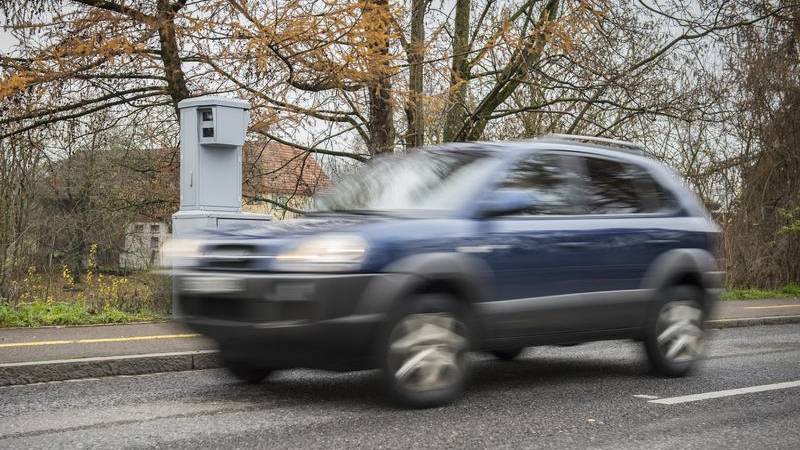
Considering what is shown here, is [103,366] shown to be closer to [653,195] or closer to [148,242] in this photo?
[653,195]

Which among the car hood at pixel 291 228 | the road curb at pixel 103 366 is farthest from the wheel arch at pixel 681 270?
the road curb at pixel 103 366

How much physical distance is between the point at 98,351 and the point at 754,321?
893 centimetres

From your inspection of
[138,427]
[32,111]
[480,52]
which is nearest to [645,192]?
[138,427]

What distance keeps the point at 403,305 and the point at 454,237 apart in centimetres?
58

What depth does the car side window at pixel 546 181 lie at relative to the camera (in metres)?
6.57

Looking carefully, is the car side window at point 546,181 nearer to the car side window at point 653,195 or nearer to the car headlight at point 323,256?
the car side window at point 653,195

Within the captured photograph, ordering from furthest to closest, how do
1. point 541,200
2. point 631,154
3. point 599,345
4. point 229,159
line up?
point 229,159, point 599,345, point 631,154, point 541,200

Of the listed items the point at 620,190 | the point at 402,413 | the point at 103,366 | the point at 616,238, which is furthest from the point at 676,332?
the point at 103,366

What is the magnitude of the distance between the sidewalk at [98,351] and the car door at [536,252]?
1.84 metres

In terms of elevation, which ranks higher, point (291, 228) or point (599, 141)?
point (599, 141)

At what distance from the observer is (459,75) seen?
13.3m

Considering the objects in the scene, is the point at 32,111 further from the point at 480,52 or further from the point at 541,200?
the point at 541,200

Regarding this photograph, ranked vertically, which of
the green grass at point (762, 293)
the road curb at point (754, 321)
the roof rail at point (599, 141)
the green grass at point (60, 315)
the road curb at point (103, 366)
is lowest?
the green grass at point (762, 293)

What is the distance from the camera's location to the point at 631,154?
7.67 metres
